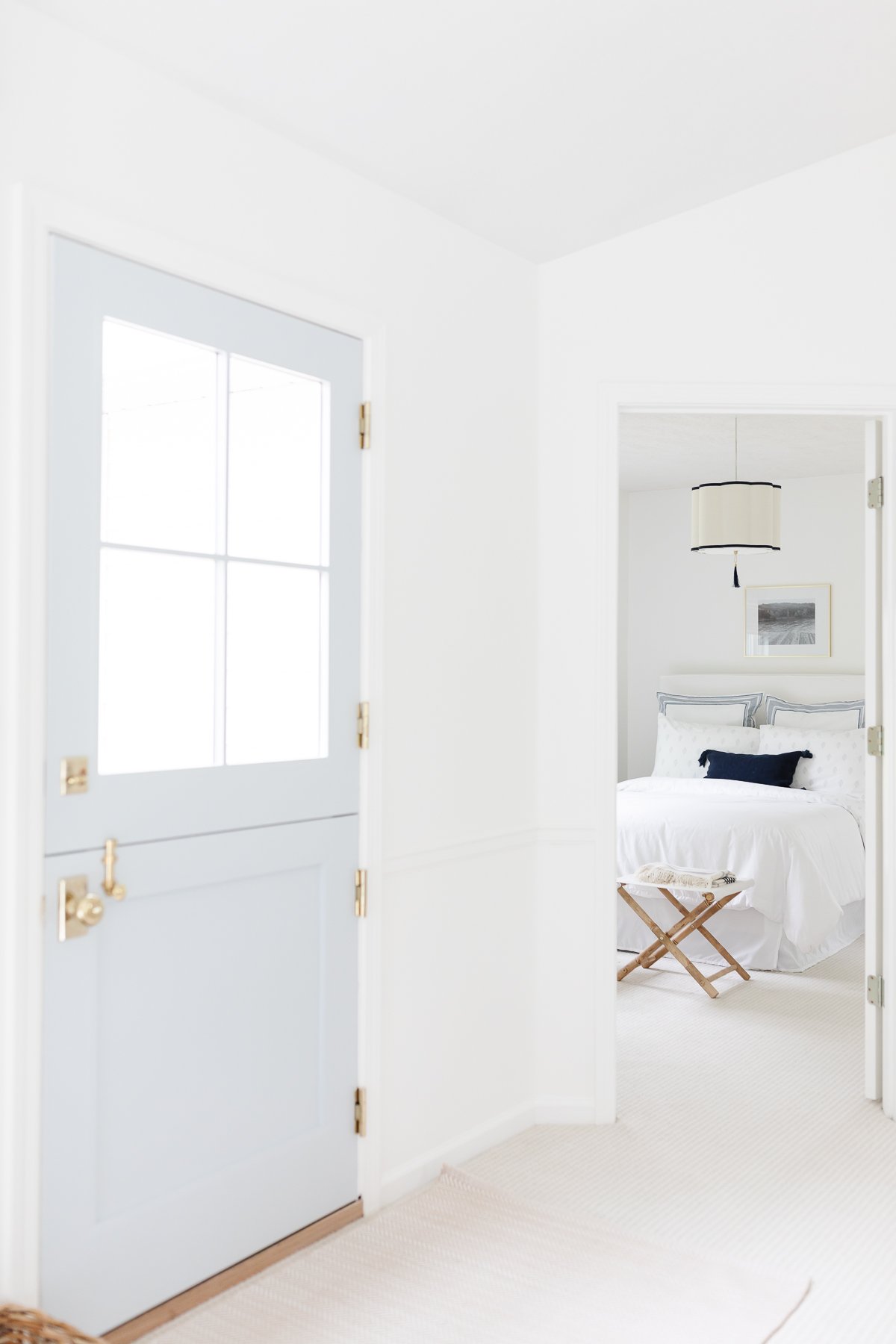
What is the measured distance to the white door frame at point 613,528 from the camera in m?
3.20

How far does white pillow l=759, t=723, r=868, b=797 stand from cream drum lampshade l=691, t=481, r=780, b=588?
1.41 metres

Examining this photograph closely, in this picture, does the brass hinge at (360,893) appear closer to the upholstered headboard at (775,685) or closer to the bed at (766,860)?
the bed at (766,860)

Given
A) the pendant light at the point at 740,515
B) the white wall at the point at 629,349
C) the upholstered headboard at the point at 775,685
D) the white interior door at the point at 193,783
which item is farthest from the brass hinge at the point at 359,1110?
the upholstered headboard at the point at 775,685

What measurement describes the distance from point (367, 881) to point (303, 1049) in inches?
15.7

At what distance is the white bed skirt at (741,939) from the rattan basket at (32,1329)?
11.3 feet

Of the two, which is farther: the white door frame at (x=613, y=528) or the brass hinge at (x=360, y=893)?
the white door frame at (x=613, y=528)

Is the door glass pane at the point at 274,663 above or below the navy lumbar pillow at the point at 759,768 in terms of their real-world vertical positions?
above

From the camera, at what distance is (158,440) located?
2.20 metres

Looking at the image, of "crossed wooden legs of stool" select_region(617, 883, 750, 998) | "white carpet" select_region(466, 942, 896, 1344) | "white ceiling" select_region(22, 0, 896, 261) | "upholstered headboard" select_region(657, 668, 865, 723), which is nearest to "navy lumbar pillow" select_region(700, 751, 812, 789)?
"upholstered headboard" select_region(657, 668, 865, 723)

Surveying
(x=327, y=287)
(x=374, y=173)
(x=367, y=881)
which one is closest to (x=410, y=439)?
(x=327, y=287)

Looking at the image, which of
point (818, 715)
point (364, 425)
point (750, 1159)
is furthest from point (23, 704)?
point (818, 715)

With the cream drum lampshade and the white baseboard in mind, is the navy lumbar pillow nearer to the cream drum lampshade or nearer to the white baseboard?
the cream drum lampshade

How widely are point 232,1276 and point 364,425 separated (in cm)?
187

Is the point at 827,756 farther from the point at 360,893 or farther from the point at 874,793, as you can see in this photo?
the point at 360,893
